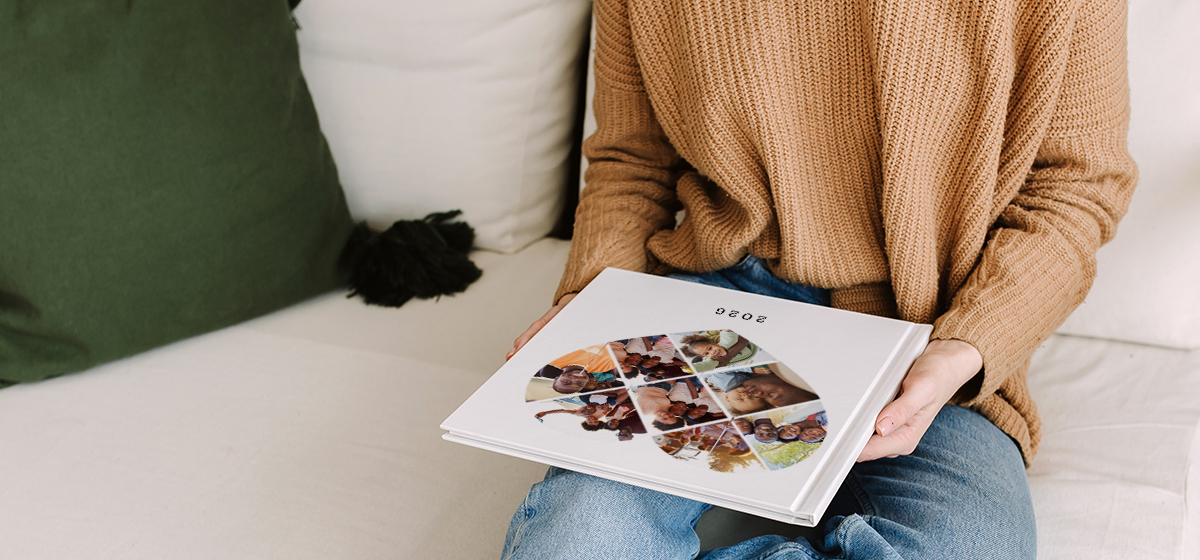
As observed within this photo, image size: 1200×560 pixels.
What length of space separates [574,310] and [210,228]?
54 cm

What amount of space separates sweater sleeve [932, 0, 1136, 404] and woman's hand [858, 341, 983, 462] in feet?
0.05

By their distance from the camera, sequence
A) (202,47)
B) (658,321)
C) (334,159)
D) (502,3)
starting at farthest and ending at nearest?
(334,159) < (502,3) < (202,47) < (658,321)

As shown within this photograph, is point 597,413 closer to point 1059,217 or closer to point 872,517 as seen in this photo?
point 872,517

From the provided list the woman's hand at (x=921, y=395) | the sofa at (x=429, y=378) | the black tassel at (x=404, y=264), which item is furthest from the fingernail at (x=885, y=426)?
the black tassel at (x=404, y=264)

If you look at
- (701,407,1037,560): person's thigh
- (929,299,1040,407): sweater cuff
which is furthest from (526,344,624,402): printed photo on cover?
(929,299,1040,407): sweater cuff

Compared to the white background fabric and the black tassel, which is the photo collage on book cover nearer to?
the white background fabric

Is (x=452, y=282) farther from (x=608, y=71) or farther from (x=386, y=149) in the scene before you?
(x=608, y=71)

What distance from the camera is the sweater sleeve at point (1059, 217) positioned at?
623 millimetres

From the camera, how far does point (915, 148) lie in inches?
25.8

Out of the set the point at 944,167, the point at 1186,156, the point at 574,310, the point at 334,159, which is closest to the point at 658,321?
the point at 574,310

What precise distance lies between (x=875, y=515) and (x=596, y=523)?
234mm

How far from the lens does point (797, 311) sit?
0.65 metres

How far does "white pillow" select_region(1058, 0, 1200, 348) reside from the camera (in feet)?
2.57

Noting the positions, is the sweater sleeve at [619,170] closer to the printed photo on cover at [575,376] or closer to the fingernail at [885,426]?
the printed photo on cover at [575,376]
